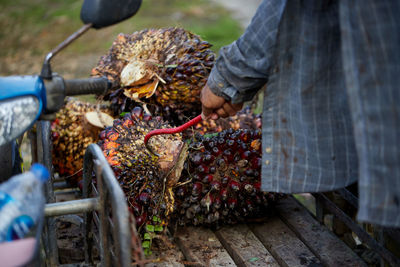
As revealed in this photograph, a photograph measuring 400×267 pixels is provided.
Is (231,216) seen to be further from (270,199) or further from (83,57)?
(83,57)

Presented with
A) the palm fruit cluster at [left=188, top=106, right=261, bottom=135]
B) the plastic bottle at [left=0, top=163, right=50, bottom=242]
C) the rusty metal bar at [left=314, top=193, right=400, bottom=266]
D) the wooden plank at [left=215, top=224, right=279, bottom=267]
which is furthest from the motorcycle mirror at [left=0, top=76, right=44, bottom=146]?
the rusty metal bar at [left=314, top=193, right=400, bottom=266]

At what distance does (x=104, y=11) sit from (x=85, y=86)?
0.70 feet

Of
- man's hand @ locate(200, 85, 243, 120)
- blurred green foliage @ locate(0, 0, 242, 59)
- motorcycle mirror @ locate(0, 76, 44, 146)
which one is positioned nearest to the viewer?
motorcycle mirror @ locate(0, 76, 44, 146)

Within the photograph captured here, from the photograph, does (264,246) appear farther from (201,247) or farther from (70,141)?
(70,141)

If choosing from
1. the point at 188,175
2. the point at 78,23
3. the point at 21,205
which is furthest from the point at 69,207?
the point at 78,23

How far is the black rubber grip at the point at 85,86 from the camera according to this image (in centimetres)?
121

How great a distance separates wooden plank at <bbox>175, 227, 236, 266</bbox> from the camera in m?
1.76

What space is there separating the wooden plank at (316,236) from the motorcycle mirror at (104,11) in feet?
3.96

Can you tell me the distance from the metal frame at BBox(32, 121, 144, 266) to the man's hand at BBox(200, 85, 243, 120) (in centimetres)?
41

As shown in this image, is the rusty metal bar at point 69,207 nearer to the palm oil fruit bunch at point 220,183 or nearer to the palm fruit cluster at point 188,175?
the palm fruit cluster at point 188,175

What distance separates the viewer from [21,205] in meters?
0.98

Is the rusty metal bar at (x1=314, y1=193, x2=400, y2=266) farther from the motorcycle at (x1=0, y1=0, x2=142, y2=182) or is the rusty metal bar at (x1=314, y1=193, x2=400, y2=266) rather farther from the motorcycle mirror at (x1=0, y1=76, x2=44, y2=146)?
the motorcycle mirror at (x1=0, y1=76, x2=44, y2=146)

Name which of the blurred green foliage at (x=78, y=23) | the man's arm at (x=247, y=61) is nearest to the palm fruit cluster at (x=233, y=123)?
the man's arm at (x=247, y=61)

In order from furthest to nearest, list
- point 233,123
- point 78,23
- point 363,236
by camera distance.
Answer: point 78,23 → point 233,123 → point 363,236
